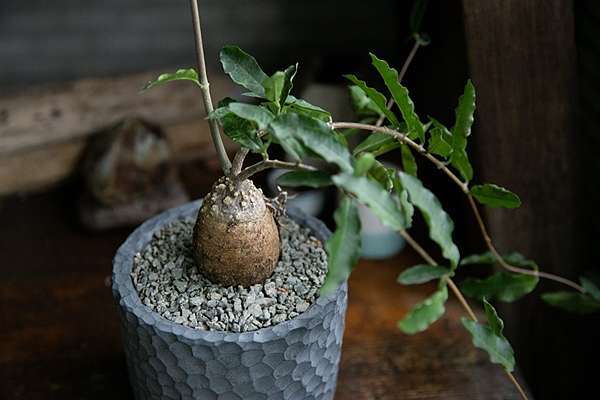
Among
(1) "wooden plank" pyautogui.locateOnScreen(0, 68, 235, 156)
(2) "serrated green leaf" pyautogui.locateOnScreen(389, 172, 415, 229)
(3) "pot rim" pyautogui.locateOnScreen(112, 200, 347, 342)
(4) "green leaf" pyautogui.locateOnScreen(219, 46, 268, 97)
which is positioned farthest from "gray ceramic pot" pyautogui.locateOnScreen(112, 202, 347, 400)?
(1) "wooden plank" pyautogui.locateOnScreen(0, 68, 235, 156)

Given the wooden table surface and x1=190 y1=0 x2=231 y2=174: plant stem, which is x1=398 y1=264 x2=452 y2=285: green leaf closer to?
x1=190 y1=0 x2=231 y2=174: plant stem

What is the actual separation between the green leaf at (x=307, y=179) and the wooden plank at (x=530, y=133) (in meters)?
0.48

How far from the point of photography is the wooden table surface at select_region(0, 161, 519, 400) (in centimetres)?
117

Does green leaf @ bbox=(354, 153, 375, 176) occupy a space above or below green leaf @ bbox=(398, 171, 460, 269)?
above

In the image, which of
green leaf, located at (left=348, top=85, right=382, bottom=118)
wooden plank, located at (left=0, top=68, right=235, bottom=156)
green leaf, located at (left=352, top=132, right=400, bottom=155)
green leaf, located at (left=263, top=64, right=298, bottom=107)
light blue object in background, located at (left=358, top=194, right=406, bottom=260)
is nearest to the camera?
green leaf, located at (left=263, top=64, right=298, bottom=107)

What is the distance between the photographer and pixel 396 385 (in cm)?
118

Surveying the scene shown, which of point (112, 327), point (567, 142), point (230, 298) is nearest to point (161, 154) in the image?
point (112, 327)

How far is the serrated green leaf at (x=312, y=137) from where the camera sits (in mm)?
734

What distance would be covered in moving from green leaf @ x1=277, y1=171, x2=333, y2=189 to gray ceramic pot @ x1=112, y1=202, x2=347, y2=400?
21 centimetres

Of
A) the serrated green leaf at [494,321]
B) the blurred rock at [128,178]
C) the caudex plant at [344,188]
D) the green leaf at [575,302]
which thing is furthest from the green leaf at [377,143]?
the blurred rock at [128,178]

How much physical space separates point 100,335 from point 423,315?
0.72m

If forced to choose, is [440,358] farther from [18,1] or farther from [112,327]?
[18,1]

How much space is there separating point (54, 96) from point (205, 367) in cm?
83

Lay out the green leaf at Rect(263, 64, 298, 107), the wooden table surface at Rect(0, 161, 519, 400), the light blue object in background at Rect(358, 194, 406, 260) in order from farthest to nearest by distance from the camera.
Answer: the light blue object in background at Rect(358, 194, 406, 260) < the wooden table surface at Rect(0, 161, 519, 400) < the green leaf at Rect(263, 64, 298, 107)
